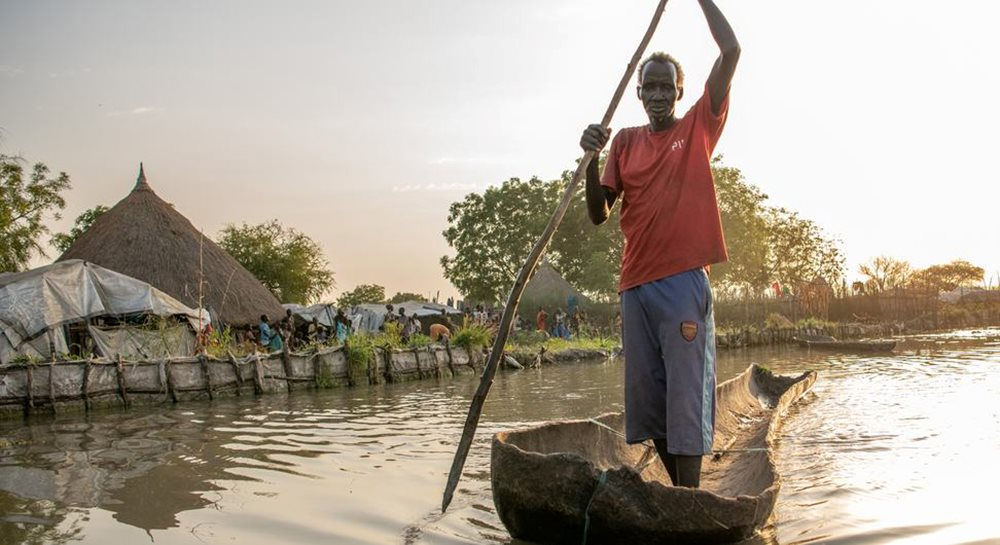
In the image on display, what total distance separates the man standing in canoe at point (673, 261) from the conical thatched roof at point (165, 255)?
14.9 metres

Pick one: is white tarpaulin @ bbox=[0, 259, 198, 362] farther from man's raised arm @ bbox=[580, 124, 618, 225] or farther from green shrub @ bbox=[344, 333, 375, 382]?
man's raised arm @ bbox=[580, 124, 618, 225]

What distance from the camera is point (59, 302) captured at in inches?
459

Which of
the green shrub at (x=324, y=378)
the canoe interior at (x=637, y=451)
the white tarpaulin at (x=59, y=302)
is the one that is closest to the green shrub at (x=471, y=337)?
the green shrub at (x=324, y=378)

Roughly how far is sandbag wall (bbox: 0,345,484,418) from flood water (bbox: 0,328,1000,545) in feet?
1.46

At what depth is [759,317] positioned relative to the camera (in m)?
26.4

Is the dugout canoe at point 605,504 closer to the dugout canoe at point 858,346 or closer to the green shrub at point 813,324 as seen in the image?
the dugout canoe at point 858,346

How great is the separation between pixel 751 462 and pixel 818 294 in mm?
27176

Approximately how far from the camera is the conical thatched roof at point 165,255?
16844 mm

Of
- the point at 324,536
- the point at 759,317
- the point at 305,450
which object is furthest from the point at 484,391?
the point at 759,317

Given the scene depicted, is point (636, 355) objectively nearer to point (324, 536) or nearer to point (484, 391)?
point (484, 391)

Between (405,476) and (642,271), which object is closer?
(642,271)

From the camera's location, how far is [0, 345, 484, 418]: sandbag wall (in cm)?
898

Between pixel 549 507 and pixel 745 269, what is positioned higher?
pixel 745 269

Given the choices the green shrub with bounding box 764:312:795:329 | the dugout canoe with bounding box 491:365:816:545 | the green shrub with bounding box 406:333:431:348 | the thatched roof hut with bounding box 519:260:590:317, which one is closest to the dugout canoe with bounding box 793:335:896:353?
the green shrub with bounding box 764:312:795:329
